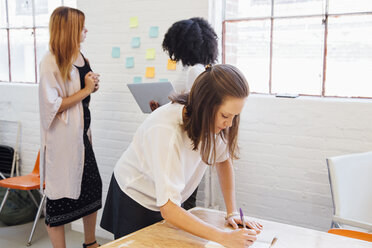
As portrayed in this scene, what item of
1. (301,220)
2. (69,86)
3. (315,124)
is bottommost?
(301,220)

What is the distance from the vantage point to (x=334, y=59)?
2.84 metres

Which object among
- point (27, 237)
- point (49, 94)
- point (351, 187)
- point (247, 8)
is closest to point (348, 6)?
point (247, 8)

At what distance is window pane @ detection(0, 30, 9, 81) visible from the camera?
14.7ft

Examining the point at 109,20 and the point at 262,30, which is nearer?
the point at 262,30

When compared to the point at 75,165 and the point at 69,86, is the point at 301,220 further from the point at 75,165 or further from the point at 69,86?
the point at 69,86

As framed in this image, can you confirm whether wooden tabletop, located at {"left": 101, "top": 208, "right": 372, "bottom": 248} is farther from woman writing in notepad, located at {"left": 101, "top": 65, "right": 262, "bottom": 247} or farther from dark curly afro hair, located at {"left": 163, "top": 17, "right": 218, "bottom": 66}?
dark curly afro hair, located at {"left": 163, "top": 17, "right": 218, "bottom": 66}

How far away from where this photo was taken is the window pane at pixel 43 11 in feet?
13.5

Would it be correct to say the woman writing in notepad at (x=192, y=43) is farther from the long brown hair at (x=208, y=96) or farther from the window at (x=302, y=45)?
the long brown hair at (x=208, y=96)

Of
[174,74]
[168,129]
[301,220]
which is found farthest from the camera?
[174,74]

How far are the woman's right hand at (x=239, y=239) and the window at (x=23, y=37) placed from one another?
3.29m

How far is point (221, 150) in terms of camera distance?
1.84m

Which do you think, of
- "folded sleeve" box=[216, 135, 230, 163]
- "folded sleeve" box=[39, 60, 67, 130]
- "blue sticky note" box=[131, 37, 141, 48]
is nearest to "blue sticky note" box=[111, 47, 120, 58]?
"blue sticky note" box=[131, 37, 141, 48]

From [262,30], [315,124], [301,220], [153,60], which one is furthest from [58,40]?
[301,220]

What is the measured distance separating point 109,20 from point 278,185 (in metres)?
1.81
